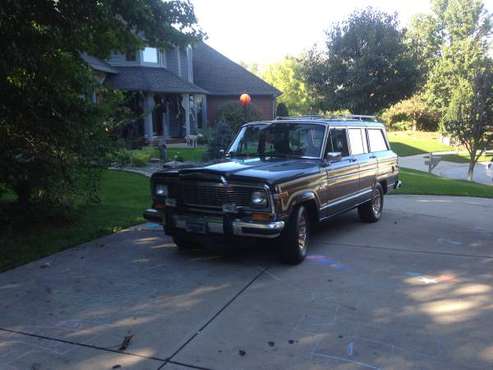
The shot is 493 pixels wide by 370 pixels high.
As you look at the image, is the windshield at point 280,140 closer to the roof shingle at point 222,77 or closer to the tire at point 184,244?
the tire at point 184,244

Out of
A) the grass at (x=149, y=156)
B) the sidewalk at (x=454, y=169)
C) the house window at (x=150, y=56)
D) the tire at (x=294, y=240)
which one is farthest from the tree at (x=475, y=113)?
the tire at (x=294, y=240)

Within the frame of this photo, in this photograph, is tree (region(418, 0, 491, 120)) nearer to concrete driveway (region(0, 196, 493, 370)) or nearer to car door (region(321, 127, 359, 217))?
car door (region(321, 127, 359, 217))

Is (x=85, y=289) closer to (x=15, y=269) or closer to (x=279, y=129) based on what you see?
(x=15, y=269)

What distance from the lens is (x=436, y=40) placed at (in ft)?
188

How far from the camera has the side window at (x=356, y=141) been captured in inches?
308

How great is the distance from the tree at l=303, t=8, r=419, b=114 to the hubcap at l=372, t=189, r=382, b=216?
14.8 m

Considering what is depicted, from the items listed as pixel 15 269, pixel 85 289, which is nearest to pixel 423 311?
pixel 85 289

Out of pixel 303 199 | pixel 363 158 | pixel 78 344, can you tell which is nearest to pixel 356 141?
pixel 363 158

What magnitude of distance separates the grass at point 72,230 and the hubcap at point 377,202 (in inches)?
163

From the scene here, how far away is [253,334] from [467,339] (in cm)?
178

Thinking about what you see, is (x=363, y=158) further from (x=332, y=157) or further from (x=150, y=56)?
(x=150, y=56)

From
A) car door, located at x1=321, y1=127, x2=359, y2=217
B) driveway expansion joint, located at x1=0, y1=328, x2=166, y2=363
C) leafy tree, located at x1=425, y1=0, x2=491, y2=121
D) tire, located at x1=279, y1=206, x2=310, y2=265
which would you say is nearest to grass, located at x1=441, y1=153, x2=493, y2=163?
leafy tree, located at x1=425, y1=0, x2=491, y2=121

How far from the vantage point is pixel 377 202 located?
29.0 feet

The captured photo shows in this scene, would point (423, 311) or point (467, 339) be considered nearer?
point (467, 339)
